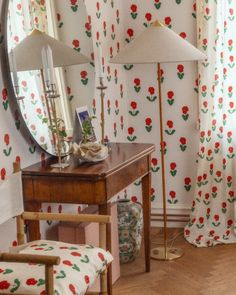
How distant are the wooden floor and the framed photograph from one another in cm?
83

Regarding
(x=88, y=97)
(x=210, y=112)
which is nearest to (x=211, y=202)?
(x=210, y=112)

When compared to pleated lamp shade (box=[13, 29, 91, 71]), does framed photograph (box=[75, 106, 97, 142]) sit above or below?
below

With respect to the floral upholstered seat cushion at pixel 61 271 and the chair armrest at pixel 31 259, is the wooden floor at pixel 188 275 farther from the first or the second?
the chair armrest at pixel 31 259

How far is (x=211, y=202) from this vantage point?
12.5ft

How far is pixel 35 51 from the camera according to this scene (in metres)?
2.59

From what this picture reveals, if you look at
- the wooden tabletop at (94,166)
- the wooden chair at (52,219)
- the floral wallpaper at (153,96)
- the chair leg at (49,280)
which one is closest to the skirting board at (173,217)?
the floral wallpaper at (153,96)

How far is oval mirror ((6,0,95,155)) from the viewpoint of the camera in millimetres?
2525

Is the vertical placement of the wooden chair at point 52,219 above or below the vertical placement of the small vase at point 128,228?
above

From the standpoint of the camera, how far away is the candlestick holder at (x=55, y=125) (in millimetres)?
2491

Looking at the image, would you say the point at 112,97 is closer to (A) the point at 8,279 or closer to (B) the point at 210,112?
(B) the point at 210,112

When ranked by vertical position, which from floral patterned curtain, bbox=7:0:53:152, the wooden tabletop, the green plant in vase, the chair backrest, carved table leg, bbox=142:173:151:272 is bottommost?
carved table leg, bbox=142:173:151:272

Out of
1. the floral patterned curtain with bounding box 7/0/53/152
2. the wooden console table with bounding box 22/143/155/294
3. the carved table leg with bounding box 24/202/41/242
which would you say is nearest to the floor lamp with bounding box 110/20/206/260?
the floral patterned curtain with bounding box 7/0/53/152

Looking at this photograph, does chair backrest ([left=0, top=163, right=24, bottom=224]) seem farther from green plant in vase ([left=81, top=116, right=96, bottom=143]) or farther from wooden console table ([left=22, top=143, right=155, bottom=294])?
green plant in vase ([left=81, top=116, right=96, bottom=143])

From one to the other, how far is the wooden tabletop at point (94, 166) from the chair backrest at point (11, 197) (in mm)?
119
